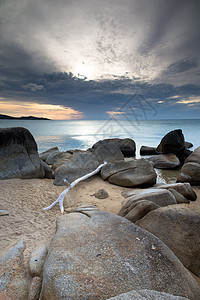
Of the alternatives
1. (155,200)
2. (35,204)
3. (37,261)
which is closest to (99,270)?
(37,261)

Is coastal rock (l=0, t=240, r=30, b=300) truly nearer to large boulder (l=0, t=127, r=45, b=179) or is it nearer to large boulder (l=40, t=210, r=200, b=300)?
large boulder (l=40, t=210, r=200, b=300)

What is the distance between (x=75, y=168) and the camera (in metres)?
7.05

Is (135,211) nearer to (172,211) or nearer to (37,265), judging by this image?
(172,211)

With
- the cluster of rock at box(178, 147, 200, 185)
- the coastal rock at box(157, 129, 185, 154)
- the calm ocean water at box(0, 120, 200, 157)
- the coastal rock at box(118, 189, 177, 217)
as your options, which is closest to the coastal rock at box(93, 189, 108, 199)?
the coastal rock at box(118, 189, 177, 217)

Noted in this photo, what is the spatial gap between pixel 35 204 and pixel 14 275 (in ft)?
9.85

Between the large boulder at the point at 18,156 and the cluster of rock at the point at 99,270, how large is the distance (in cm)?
477

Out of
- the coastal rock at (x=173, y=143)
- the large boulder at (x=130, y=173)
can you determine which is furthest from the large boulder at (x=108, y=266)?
the coastal rock at (x=173, y=143)

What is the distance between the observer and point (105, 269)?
69.7 inches

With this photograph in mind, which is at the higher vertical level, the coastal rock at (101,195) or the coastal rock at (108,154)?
the coastal rock at (108,154)

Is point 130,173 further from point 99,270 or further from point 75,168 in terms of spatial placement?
point 99,270

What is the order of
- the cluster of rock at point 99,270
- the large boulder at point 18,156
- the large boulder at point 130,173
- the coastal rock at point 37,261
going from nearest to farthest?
1. the cluster of rock at point 99,270
2. the coastal rock at point 37,261
3. the large boulder at point 130,173
4. the large boulder at point 18,156

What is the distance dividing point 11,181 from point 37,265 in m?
4.83

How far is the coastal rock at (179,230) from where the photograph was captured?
2.54 m

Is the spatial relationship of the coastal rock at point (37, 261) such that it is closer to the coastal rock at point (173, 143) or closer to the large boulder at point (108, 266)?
the large boulder at point (108, 266)
